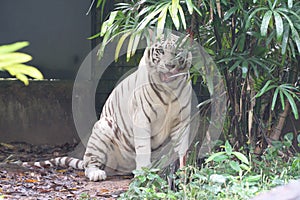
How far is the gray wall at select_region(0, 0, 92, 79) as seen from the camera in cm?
594

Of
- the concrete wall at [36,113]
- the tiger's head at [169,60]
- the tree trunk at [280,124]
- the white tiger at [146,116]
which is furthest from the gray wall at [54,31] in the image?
the tree trunk at [280,124]

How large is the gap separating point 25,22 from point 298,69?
3557 mm

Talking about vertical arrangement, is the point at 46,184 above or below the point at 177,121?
below

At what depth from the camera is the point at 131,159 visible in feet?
13.3

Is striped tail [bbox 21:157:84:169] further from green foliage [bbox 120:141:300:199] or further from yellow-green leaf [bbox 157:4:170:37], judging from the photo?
yellow-green leaf [bbox 157:4:170:37]

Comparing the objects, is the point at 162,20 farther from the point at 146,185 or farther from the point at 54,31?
the point at 54,31

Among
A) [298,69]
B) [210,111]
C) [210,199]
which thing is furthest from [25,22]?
[210,199]

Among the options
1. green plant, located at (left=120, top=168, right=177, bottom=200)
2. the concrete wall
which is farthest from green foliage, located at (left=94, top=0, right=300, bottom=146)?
the concrete wall

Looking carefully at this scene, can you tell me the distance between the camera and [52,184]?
3.78m

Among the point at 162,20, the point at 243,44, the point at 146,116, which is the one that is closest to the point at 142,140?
the point at 146,116

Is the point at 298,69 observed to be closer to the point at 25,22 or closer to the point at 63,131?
the point at 63,131

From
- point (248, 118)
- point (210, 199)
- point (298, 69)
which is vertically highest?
point (298, 69)

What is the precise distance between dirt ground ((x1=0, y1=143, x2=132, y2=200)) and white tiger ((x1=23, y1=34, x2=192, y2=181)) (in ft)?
0.42

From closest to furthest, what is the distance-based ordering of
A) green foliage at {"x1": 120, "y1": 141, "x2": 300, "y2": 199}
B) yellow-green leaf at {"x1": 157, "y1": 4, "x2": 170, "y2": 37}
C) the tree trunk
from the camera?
1. green foliage at {"x1": 120, "y1": 141, "x2": 300, "y2": 199}
2. yellow-green leaf at {"x1": 157, "y1": 4, "x2": 170, "y2": 37}
3. the tree trunk
